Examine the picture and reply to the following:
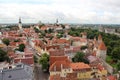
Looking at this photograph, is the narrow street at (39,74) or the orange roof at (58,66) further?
the narrow street at (39,74)

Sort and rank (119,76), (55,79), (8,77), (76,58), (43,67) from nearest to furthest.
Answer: (8,77) → (55,79) → (119,76) → (43,67) → (76,58)

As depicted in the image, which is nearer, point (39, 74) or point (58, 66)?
point (58, 66)

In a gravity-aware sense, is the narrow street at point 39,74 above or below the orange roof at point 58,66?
below

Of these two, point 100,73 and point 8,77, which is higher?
point 8,77

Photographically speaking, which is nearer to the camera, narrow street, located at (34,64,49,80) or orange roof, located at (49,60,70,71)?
orange roof, located at (49,60,70,71)

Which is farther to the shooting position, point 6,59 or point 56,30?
point 56,30

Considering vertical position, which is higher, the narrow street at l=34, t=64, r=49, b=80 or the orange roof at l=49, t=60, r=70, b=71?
the orange roof at l=49, t=60, r=70, b=71

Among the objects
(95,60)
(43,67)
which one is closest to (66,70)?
(43,67)

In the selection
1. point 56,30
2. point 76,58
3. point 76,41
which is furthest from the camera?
point 56,30

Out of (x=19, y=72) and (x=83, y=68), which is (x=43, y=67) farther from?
(x=19, y=72)

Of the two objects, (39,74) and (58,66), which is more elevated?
(58,66)
